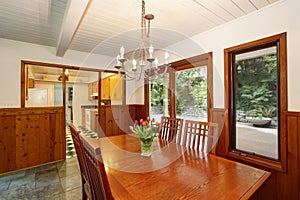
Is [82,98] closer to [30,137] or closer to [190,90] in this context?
[30,137]

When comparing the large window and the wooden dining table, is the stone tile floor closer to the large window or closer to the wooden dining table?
the wooden dining table

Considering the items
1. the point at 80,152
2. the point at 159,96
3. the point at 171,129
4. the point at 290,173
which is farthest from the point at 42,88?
the point at 290,173

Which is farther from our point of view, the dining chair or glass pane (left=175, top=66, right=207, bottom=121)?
glass pane (left=175, top=66, right=207, bottom=121)

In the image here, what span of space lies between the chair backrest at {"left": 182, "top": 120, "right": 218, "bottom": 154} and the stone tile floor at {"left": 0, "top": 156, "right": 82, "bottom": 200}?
1.62 meters

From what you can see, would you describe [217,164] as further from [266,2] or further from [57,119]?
[57,119]

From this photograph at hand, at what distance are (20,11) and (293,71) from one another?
3208mm

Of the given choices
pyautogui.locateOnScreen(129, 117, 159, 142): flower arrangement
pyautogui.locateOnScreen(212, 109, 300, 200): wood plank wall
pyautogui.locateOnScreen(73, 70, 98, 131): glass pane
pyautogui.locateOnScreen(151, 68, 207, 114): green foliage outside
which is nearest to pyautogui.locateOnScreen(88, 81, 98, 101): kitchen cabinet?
pyautogui.locateOnScreen(73, 70, 98, 131): glass pane

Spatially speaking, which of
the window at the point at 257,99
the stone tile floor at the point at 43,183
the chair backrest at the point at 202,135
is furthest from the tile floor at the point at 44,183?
the window at the point at 257,99

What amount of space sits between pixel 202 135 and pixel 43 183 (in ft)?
7.87

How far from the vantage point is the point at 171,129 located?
2.18 m

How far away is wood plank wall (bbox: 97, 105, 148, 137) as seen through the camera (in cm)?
389

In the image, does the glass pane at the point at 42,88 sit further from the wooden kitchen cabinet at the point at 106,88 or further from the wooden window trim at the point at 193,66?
the wooden window trim at the point at 193,66

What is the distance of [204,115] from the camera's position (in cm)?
267

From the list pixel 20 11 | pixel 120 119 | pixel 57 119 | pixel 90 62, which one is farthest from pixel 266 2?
pixel 57 119
